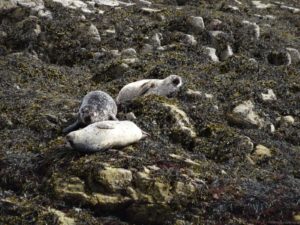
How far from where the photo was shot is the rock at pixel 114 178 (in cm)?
959

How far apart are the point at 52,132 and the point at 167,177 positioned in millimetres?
3243

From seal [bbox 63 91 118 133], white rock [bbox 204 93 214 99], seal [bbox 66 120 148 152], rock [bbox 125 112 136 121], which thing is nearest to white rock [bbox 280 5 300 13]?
white rock [bbox 204 93 214 99]

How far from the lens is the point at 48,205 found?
9352 millimetres

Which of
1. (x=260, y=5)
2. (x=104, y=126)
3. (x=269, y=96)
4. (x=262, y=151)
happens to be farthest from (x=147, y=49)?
(x=260, y=5)

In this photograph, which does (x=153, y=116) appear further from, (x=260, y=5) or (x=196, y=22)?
(x=260, y=5)

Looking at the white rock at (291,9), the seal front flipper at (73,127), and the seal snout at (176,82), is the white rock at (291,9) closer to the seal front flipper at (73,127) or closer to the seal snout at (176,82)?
the seal snout at (176,82)

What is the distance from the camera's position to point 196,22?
20562 millimetres

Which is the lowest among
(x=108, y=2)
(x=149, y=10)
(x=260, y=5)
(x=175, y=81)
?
(x=260, y=5)

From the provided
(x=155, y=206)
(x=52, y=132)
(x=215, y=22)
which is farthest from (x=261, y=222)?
(x=215, y=22)

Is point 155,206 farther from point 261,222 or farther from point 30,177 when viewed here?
point 30,177

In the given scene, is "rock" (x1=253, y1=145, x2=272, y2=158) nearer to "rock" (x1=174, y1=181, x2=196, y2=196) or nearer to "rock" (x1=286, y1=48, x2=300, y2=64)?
"rock" (x1=174, y1=181, x2=196, y2=196)

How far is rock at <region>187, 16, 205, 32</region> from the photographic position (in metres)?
20.4

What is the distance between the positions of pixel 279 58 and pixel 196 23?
11.5ft

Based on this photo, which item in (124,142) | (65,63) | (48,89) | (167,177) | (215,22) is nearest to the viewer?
(167,177)
